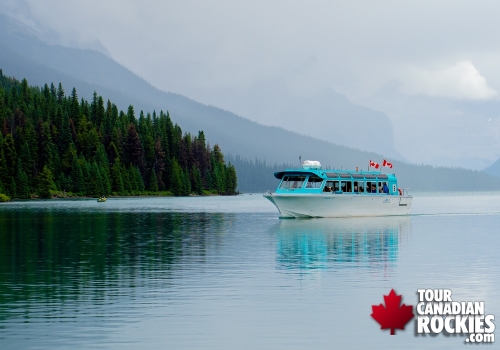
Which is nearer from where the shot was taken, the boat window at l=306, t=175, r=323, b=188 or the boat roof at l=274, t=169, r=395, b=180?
the boat roof at l=274, t=169, r=395, b=180

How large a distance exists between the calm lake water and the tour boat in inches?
693

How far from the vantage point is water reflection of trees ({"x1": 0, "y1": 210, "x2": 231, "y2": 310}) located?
31.0 meters

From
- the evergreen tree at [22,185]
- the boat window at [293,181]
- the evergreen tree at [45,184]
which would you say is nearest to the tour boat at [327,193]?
the boat window at [293,181]

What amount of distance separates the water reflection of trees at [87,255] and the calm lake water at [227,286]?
73mm

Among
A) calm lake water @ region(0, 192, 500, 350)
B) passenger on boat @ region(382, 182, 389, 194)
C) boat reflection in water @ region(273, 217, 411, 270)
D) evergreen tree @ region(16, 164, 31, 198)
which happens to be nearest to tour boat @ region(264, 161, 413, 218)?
passenger on boat @ region(382, 182, 389, 194)

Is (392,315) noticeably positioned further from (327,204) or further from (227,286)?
(327,204)

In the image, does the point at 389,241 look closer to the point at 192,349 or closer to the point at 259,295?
the point at 259,295

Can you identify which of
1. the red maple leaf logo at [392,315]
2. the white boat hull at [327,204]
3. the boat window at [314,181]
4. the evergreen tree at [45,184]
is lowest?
the red maple leaf logo at [392,315]

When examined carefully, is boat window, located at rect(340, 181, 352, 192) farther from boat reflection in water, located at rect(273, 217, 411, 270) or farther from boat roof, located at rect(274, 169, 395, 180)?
boat reflection in water, located at rect(273, 217, 411, 270)

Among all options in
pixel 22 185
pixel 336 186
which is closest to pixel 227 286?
pixel 336 186

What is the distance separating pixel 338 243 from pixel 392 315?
2746 cm

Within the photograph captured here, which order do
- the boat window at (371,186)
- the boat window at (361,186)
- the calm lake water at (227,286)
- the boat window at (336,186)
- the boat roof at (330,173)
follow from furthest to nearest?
the boat window at (371,186) < the boat window at (361,186) < the boat window at (336,186) < the boat roof at (330,173) < the calm lake water at (227,286)

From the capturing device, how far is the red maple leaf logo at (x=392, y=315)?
23078 millimetres

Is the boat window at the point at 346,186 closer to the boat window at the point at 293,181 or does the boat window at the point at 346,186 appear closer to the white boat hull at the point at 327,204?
the white boat hull at the point at 327,204
